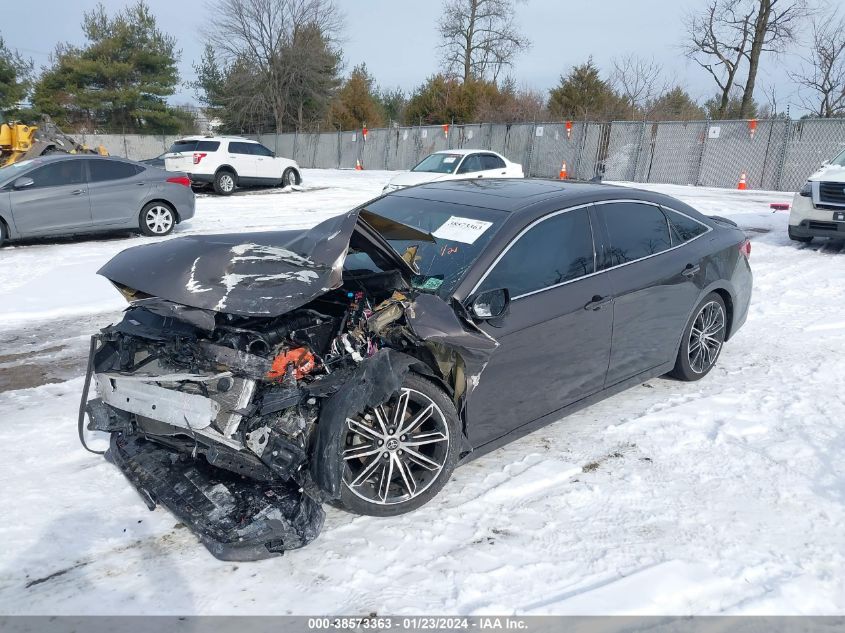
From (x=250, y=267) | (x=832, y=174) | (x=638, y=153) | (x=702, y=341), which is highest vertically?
(x=638, y=153)

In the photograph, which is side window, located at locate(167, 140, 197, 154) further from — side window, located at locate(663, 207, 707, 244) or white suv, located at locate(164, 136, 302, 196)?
side window, located at locate(663, 207, 707, 244)

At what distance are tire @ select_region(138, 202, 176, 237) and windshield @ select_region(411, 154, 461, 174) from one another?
263 inches

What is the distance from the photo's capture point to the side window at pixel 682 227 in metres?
5.06

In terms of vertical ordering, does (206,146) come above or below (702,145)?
below

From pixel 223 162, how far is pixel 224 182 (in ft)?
2.03

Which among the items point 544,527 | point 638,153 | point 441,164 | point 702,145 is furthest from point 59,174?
point 702,145

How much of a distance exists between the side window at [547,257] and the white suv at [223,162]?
1733cm

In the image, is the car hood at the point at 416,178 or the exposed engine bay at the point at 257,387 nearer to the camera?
the exposed engine bay at the point at 257,387

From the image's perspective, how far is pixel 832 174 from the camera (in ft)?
35.2

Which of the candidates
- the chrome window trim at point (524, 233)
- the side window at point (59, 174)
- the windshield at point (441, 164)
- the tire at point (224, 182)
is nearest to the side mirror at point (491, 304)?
the chrome window trim at point (524, 233)

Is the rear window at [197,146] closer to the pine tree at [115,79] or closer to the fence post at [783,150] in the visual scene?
the fence post at [783,150]

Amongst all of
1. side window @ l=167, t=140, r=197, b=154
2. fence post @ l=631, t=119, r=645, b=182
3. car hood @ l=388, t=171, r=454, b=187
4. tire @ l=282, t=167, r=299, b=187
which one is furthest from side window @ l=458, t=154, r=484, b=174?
fence post @ l=631, t=119, r=645, b=182

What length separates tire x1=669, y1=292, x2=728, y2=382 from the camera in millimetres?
5141

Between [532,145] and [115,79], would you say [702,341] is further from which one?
[115,79]
